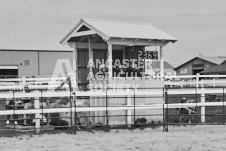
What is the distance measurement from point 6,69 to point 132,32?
3488 centimetres

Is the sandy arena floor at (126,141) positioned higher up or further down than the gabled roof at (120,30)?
further down

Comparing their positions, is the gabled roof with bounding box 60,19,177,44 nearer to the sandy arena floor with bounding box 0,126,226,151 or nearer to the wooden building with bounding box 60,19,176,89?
the wooden building with bounding box 60,19,176,89

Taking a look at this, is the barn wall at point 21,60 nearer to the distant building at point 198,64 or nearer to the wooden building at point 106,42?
the distant building at point 198,64

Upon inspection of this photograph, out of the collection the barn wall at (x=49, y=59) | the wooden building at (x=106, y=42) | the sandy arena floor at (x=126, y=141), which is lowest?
the sandy arena floor at (x=126, y=141)

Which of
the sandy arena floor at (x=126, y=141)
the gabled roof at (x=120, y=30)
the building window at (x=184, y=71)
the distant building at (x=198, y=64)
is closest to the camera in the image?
the sandy arena floor at (x=126, y=141)

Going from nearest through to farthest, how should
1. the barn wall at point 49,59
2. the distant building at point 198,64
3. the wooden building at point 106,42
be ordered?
the wooden building at point 106,42 < the barn wall at point 49,59 < the distant building at point 198,64

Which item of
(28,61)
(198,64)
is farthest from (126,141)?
(198,64)

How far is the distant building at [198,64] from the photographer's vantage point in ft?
210

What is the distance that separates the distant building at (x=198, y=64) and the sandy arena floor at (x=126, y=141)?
53337 mm

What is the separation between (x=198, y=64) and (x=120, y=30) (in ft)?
181

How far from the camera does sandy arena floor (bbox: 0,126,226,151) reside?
8875 mm

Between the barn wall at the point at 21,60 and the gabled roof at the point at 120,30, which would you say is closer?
the gabled roof at the point at 120,30

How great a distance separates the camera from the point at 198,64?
67.4 meters

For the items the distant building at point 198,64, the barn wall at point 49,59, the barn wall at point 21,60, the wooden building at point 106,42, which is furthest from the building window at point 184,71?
the wooden building at point 106,42
